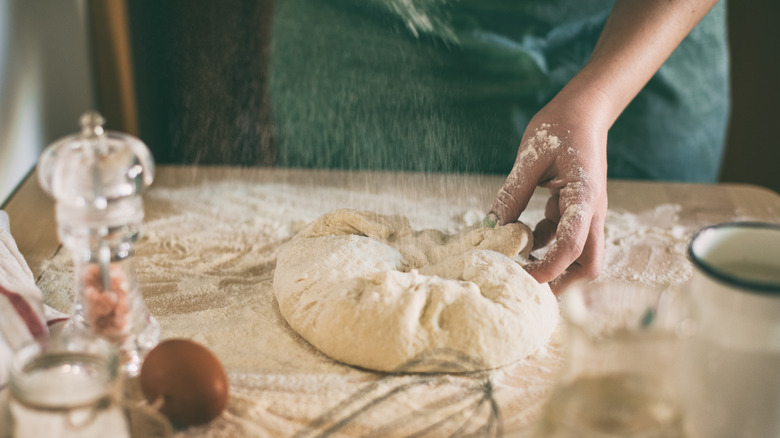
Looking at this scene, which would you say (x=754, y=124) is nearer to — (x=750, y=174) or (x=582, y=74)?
(x=750, y=174)

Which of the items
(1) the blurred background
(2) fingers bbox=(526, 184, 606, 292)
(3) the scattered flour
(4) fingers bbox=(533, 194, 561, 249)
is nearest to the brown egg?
(3) the scattered flour

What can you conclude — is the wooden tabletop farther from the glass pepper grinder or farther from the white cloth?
the glass pepper grinder

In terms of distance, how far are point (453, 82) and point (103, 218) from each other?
3.49 ft

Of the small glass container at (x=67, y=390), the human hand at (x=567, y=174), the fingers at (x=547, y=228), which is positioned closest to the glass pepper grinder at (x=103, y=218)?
the small glass container at (x=67, y=390)

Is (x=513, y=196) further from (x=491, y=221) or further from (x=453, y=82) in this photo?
(x=453, y=82)

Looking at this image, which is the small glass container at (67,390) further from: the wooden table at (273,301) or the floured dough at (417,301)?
the floured dough at (417,301)

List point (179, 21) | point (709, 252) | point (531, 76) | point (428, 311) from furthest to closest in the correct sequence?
point (179, 21) < point (531, 76) < point (428, 311) < point (709, 252)

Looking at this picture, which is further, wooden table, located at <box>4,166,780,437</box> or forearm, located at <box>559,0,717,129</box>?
forearm, located at <box>559,0,717,129</box>

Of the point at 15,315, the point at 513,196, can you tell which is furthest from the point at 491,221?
the point at 15,315

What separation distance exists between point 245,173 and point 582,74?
0.94 metres

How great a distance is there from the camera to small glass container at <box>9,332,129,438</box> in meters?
0.64

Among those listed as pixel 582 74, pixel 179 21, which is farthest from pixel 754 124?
pixel 179 21

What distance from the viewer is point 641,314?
65 cm

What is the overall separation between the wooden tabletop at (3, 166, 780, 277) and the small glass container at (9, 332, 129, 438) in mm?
888
